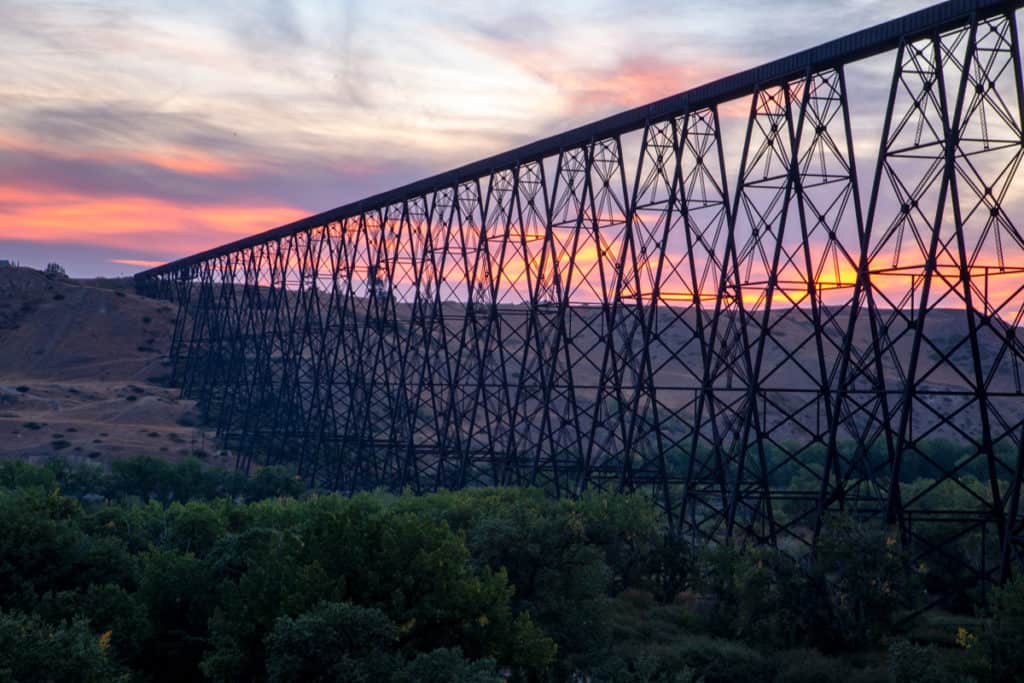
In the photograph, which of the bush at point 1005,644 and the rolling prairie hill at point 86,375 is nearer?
the bush at point 1005,644

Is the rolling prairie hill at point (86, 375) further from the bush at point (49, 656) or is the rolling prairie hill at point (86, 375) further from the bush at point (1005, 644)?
the bush at point (1005, 644)

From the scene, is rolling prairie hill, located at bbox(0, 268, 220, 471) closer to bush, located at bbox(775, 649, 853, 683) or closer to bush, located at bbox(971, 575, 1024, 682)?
bush, located at bbox(775, 649, 853, 683)

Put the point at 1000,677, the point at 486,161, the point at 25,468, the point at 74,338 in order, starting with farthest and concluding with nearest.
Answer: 1. the point at 74,338
2. the point at 25,468
3. the point at 486,161
4. the point at 1000,677

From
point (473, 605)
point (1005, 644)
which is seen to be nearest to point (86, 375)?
point (473, 605)

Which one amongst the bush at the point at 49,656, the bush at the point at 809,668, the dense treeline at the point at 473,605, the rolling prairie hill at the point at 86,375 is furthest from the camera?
the rolling prairie hill at the point at 86,375

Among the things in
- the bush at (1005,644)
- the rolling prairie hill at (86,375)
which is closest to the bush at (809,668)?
the bush at (1005,644)

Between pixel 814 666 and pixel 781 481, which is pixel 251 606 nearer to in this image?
pixel 814 666

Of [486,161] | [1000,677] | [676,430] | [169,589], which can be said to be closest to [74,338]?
[676,430]
